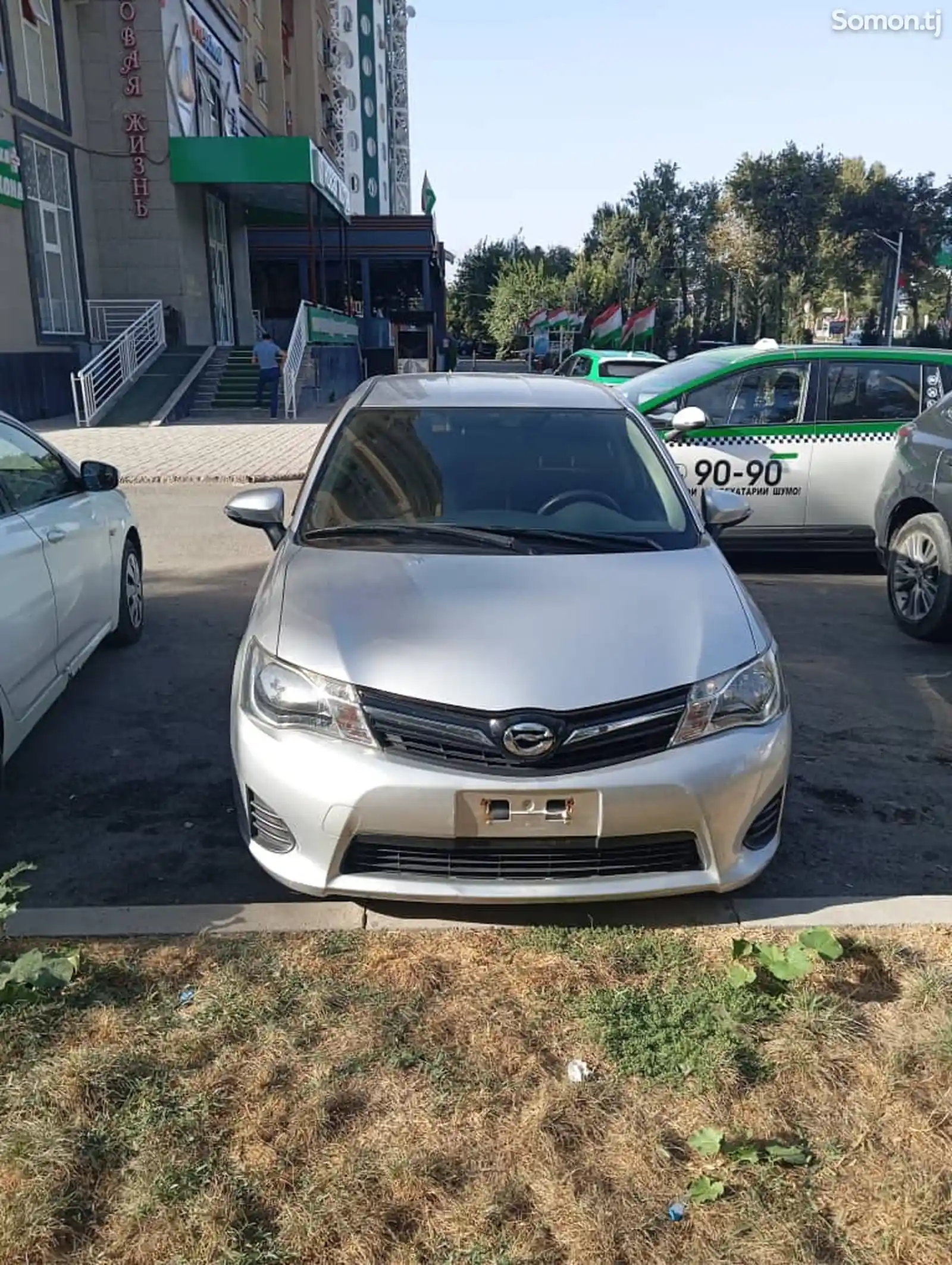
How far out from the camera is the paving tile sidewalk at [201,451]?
43.2 ft

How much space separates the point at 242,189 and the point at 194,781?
27.6 meters

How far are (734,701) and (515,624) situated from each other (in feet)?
2.37

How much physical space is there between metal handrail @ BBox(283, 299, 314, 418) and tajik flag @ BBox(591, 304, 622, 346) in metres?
10.5

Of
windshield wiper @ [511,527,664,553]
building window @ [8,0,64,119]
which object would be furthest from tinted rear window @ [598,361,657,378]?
windshield wiper @ [511,527,664,553]

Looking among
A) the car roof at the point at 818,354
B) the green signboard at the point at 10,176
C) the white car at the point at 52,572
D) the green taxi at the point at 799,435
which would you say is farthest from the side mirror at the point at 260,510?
the green signboard at the point at 10,176

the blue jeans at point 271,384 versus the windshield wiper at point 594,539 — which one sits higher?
the windshield wiper at point 594,539

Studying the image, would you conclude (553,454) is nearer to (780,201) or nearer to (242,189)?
(242,189)

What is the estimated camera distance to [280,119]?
46.9m

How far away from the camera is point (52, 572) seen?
4.74 m

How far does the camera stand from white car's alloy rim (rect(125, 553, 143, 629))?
6219 millimetres

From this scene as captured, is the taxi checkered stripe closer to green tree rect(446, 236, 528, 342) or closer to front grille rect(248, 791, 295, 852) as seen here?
front grille rect(248, 791, 295, 852)

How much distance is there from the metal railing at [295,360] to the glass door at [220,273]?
475 centimetres

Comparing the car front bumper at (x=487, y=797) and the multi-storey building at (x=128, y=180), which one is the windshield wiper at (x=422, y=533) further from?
the multi-storey building at (x=128, y=180)

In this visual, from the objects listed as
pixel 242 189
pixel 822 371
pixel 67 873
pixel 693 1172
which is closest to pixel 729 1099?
pixel 693 1172
